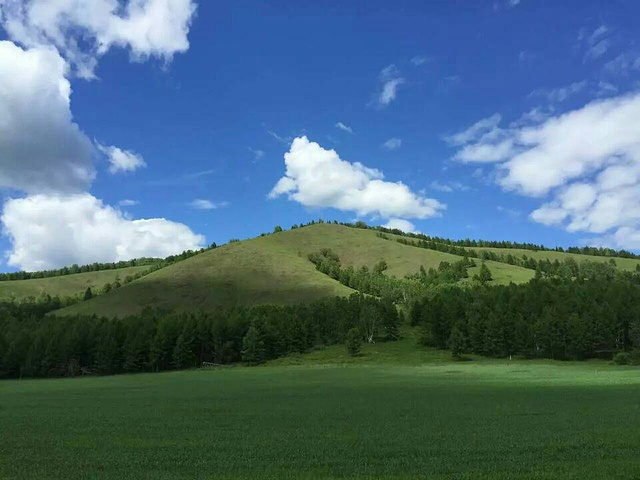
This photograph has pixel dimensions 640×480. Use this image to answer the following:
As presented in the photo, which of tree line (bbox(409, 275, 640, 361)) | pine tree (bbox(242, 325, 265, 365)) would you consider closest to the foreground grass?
tree line (bbox(409, 275, 640, 361))

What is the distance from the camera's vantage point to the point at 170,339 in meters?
150

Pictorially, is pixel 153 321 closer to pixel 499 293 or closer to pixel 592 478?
pixel 499 293

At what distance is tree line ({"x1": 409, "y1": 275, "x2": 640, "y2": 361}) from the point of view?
13588 cm

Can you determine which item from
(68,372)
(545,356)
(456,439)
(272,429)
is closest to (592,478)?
(456,439)

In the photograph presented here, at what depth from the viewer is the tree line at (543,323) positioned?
135875 millimetres

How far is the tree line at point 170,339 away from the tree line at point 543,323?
88.9 feet

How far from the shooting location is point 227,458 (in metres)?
23.0

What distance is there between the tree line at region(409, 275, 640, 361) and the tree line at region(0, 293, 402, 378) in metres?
27.1

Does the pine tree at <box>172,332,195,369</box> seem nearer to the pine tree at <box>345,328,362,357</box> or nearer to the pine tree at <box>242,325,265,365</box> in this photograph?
the pine tree at <box>242,325,265,365</box>

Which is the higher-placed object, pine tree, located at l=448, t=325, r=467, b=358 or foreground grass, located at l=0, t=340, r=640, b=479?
pine tree, located at l=448, t=325, r=467, b=358

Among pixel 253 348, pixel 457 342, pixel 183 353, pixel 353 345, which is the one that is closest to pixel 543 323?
pixel 457 342

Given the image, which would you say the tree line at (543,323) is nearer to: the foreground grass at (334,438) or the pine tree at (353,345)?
the pine tree at (353,345)

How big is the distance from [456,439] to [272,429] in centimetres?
1153

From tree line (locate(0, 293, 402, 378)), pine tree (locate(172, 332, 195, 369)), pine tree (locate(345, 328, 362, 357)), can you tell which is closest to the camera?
tree line (locate(0, 293, 402, 378))
